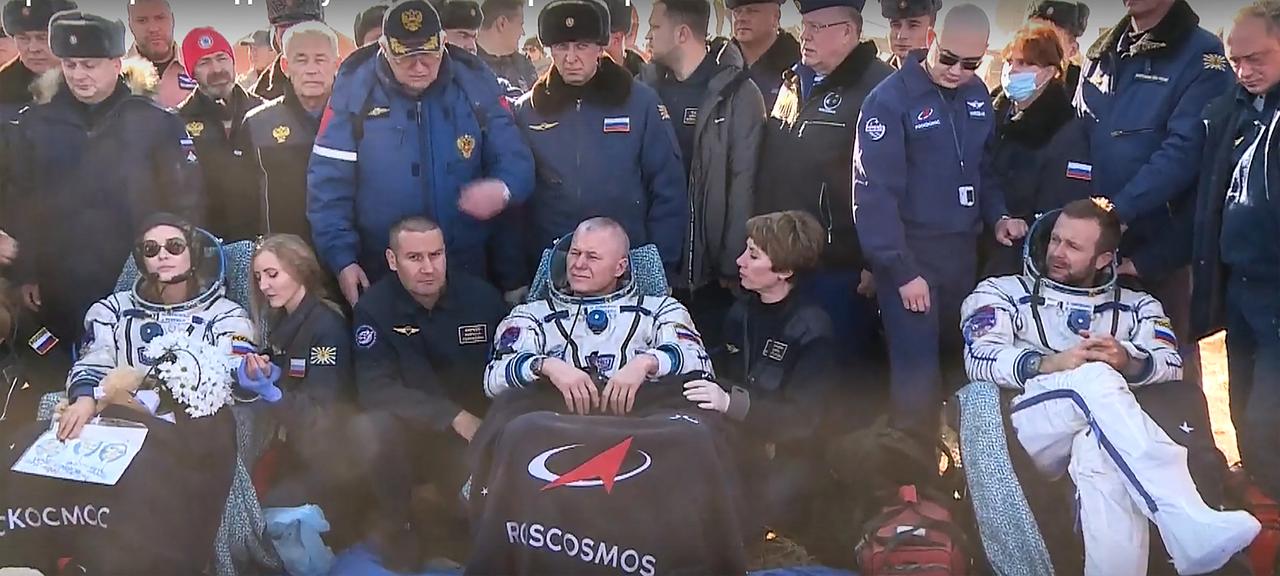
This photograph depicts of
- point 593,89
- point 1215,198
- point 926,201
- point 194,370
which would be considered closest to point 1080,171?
point 1215,198

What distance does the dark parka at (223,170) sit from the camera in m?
3.12

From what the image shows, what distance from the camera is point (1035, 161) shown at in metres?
3.02

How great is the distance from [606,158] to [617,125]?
95 mm

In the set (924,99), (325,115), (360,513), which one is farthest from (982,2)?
(360,513)

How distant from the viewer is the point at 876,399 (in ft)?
9.96

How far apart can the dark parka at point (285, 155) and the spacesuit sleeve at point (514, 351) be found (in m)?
0.66

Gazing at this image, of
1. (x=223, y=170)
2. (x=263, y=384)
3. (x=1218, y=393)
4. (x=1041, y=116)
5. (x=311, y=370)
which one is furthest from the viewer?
(x=1218, y=393)

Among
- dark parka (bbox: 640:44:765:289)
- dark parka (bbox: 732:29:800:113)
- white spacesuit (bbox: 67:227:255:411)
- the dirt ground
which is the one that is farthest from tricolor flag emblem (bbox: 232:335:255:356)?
the dirt ground

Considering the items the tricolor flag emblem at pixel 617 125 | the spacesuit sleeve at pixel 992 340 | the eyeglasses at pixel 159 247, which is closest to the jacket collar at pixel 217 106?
the eyeglasses at pixel 159 247

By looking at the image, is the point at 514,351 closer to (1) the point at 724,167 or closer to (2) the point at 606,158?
(2) the point at 606,158

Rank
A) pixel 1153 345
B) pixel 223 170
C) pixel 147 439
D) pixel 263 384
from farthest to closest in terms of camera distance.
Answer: pixel 223 170 → pixel 263 384 → pixel 1153 345 → pixel 147 439

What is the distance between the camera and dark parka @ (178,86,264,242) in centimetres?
312

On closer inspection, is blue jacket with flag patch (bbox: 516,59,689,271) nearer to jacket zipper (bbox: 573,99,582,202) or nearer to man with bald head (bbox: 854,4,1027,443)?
jacket zipper (bbox: 573,99,582,202)

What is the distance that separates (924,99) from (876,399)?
83 cm
